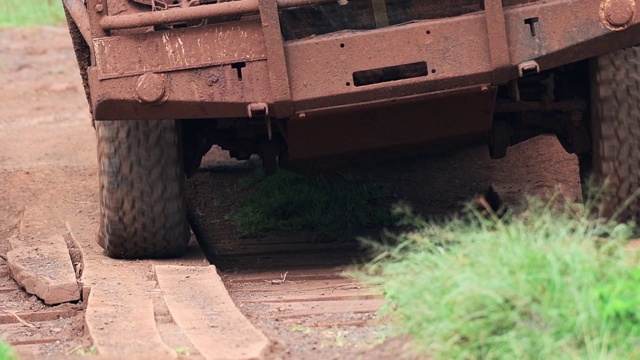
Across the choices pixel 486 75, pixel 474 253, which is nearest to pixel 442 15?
pixel 486 75

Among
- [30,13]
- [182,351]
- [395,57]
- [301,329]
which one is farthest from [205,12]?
[30,13]

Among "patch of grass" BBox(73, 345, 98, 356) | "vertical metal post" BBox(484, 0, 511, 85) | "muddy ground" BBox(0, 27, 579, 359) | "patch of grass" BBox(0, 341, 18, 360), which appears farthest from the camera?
"vertical metal post" BBox(484, 0, 511, 85)

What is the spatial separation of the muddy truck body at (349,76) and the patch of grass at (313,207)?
3.80ft

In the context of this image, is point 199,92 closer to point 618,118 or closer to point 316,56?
point 316,56

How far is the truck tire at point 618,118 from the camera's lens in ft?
18.7

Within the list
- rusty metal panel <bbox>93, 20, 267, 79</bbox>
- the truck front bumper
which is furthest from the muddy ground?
rusty metal panel <bbox>93, 20, 267, 79</bbox>

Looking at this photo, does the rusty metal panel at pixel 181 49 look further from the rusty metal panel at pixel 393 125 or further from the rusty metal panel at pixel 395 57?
the rusty metal panel at pixel 393 125

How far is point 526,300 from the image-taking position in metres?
3.56

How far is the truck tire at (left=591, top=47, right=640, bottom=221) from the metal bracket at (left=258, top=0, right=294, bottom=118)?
1.37 metres

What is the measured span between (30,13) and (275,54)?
41.4ft

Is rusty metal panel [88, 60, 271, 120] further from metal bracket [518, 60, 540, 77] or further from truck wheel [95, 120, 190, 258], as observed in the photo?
metal bracket [518, 60, 540, 77]

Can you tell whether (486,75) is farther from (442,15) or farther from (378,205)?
(378,205)

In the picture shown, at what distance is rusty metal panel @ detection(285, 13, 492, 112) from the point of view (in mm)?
5207

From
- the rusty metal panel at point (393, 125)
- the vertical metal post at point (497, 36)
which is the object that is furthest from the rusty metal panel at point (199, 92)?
the vertical metal post at point (497, 36)
